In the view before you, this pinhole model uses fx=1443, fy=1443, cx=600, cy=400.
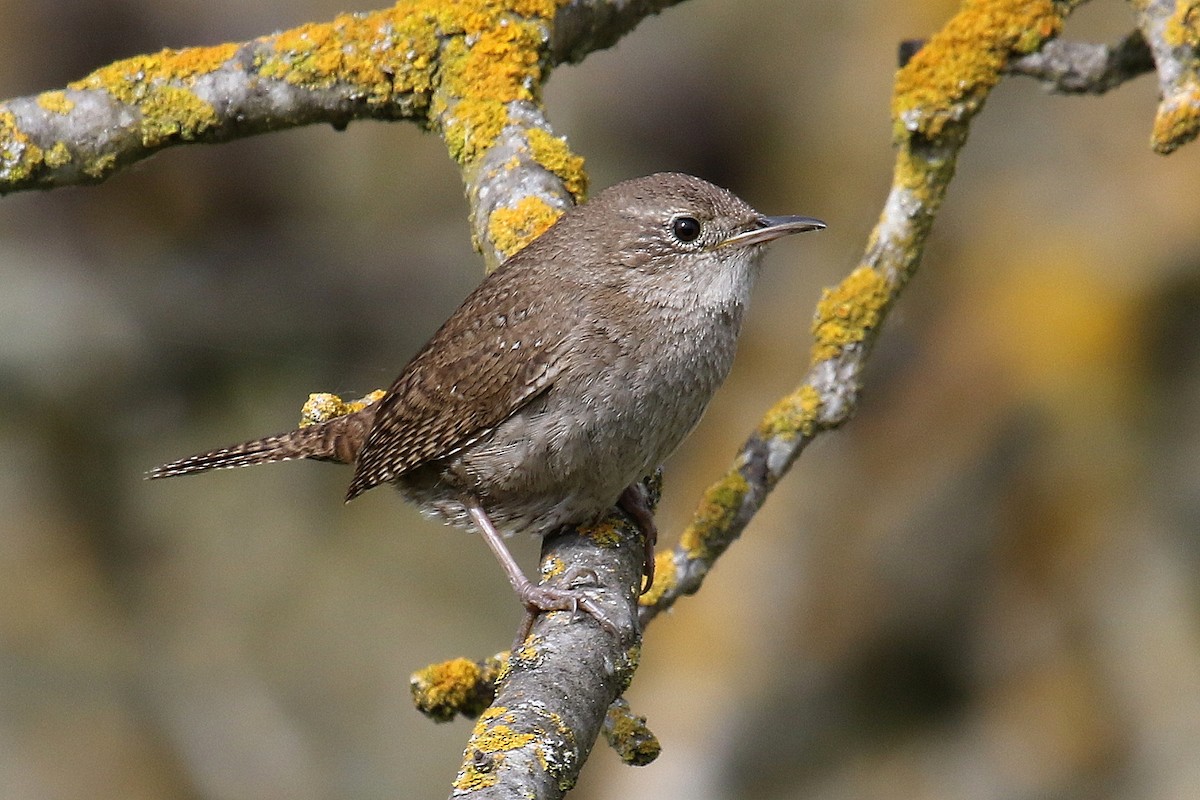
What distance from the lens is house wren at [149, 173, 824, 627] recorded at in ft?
10.7

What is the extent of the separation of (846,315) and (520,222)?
87 cm

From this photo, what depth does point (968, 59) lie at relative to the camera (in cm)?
373

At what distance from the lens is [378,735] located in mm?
7062

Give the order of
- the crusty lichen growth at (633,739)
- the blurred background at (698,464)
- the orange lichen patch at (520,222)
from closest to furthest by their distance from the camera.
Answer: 1. the crusty lichen growth at (633,739)
2. the orange lichen patch at (520,222)
3. the blurred background at (698,464)

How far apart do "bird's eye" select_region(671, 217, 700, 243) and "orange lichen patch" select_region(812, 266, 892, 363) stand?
0.40m

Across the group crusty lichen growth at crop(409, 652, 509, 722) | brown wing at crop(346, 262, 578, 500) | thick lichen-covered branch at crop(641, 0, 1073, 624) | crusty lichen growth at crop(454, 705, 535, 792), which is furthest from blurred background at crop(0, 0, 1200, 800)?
crusty lichen growth at crop(454, 705, 535, 792)

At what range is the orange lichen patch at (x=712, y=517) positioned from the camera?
139 inches

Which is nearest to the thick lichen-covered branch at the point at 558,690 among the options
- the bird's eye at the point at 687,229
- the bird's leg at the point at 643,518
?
the bird's leg at the point at 643,518

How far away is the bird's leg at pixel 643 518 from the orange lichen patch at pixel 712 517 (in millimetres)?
150

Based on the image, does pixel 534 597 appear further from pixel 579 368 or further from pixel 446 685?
pixel 579 368

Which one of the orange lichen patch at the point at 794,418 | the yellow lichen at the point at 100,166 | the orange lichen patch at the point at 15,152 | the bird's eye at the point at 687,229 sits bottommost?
the orange lichen patch at the point at 794,418

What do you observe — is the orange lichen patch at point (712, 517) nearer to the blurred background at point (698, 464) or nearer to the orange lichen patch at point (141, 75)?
the orange lichen patch at point (141, 75)

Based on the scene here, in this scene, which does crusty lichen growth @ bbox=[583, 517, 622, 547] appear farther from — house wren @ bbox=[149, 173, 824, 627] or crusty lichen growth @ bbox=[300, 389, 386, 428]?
crusty lichen growth @ bbox=[300, 389, 386, 428]

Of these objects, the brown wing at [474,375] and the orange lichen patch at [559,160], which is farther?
the orange lichen patch at [559,160]
